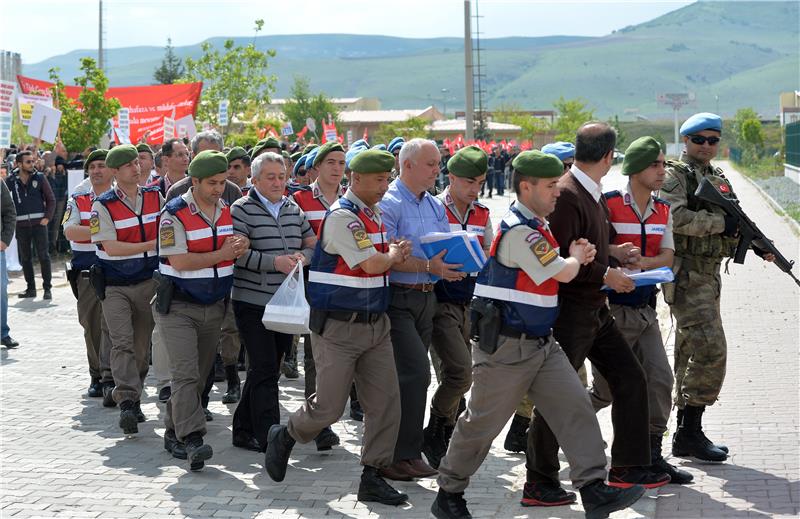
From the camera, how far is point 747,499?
6312mm

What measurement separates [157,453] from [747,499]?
3.96m

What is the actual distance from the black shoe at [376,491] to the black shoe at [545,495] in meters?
0.71

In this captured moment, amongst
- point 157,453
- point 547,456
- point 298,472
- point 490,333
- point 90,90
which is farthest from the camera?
point 90,90

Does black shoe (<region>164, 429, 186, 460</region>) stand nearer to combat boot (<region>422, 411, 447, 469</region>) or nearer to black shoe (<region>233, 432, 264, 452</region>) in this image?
black shoe (<region>233, 432, 264, 452</region>)

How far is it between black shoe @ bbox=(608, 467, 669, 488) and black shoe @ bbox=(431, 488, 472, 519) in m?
0.90

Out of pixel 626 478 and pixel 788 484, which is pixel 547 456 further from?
pixel 788 484

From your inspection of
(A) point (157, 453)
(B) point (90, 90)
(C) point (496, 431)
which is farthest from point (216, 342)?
(B) point (90, 90)

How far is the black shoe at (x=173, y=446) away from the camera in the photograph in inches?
302

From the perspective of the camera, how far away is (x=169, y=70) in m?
91.5

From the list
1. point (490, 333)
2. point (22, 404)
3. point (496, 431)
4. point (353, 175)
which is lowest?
point (22, 404)

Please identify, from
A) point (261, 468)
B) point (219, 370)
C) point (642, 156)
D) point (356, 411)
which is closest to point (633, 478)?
point (642, 156)

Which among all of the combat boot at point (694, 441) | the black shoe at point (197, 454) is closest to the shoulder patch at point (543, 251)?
the combat boot at point (694, 441)

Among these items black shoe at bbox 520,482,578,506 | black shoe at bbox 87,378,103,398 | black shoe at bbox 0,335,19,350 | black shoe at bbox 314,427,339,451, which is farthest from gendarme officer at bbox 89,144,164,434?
black shoe at bbox 0,335,19,350

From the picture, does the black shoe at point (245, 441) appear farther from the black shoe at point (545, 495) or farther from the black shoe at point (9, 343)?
the black shoe at point (9, 343)
